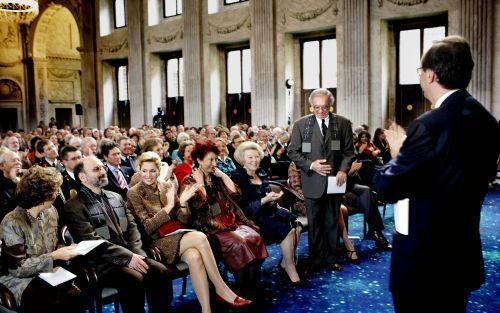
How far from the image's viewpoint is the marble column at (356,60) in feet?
41.1

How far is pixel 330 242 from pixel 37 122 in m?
23.6

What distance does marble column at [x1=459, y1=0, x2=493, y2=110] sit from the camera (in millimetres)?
10664

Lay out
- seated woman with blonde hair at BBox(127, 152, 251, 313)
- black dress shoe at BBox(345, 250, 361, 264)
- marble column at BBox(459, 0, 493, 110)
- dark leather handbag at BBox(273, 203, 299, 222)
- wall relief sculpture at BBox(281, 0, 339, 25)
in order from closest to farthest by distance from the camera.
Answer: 1. seated woman with blonde hair at BBox(127, 152, 251, 313)
2. dark leather handbag at BBox(273, 203, 299, 222)
3. black dress shoe at BBox(345, 250, 361, 264)
4. marble column at BBox(459, 0, 493, 110)
5. wall relief sculpture at BBox(281, 0, 339, 25)

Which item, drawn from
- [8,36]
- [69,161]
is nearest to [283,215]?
[69,161]

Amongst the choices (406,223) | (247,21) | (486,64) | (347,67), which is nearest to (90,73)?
(247,21)

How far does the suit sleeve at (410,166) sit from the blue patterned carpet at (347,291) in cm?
227

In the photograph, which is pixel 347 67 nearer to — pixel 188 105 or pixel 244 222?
pixel 188 105

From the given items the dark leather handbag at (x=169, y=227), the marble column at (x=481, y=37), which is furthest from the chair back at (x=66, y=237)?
the marble column at (x=481, y=37)

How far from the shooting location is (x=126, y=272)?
3.21 meters

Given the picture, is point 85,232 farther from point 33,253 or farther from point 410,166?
point 410,166

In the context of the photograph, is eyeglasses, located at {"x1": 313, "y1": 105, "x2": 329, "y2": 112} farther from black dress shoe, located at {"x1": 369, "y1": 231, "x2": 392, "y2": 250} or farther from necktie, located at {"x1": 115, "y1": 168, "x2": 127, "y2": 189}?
necktie, located at {"x1": 115, "y1": 168, "x2": 127, "y2": 189}

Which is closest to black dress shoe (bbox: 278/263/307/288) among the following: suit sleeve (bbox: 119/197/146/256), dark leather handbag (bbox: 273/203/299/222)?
dark leather handbag (bbox: 273/203/299/222)

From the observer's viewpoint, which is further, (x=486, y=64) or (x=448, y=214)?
(x=486, y=64)

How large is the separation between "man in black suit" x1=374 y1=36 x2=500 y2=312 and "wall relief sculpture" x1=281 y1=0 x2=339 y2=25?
11982 mm
